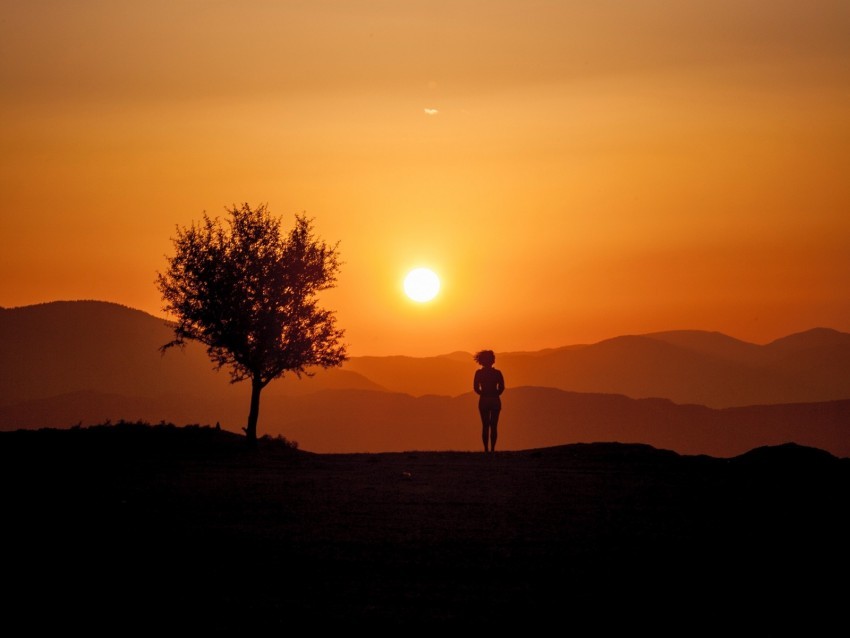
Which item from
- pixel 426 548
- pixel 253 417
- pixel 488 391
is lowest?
pixel 426 548

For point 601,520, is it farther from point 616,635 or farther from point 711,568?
point 616,635

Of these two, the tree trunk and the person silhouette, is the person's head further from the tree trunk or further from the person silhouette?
the tree trunk

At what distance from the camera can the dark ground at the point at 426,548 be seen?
11438 mm

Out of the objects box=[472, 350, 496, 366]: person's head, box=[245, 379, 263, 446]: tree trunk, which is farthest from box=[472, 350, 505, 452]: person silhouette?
box=[245, 379, 263, 446]: tree trunk

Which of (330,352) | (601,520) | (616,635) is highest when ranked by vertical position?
(330,352)

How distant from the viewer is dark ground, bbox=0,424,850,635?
450 inches

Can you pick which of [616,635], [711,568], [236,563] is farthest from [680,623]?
[236,563]

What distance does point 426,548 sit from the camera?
49.7 ft

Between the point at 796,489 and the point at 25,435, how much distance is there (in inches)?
926

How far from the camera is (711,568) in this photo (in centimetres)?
1399

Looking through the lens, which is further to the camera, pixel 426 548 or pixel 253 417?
pixel 253 417

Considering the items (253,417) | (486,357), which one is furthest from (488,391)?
(253,417)

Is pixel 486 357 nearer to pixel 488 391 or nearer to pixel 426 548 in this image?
pixel 488 391

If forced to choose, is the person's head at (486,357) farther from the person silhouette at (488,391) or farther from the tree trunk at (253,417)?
the tree trunk at (253,417)
